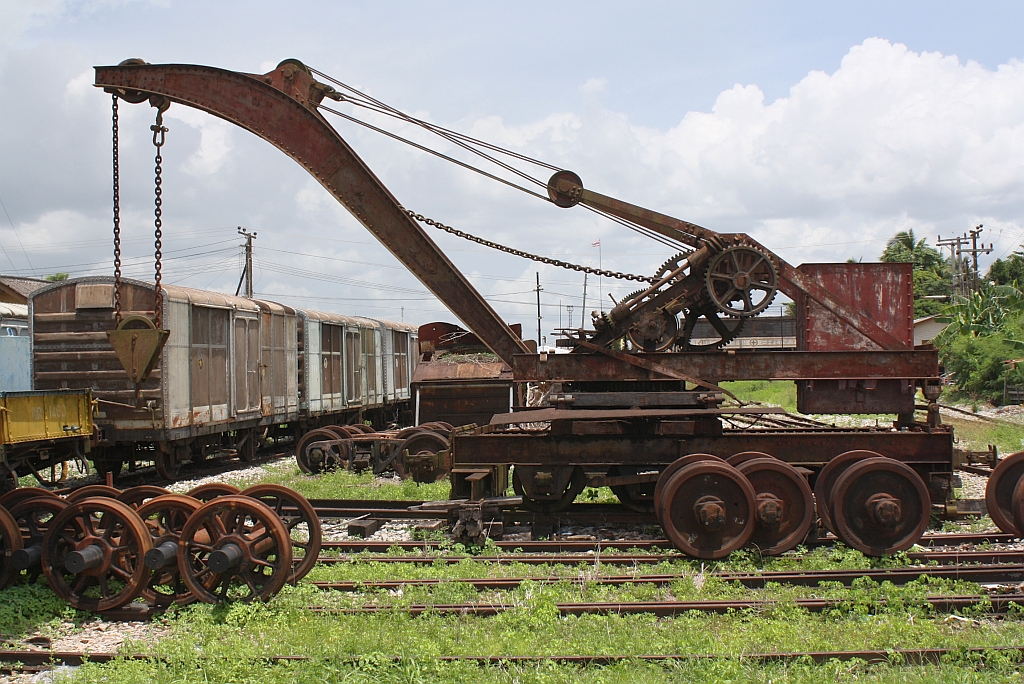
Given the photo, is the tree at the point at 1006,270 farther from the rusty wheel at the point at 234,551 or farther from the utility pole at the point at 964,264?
the rusty wheel at the point at 234,551

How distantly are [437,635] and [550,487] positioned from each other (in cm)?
363

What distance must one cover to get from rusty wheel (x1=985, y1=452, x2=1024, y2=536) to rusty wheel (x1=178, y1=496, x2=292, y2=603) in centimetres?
671

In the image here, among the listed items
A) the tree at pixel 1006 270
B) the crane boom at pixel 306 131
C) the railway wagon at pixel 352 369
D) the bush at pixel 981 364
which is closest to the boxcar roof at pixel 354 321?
the railway wagon at pixel 352 369

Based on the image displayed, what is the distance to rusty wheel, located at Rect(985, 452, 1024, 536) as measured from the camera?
793cm

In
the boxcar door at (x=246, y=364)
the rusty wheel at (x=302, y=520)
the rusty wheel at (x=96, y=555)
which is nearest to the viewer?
the rusty wheel at (x=96, y=555)

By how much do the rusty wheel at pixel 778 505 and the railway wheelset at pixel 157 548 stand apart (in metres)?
4.05

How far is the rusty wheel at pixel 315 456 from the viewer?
1469 centimetres

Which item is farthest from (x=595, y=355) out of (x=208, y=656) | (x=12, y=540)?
(x=12, y=540)

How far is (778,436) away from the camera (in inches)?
332

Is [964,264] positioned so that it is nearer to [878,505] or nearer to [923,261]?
[923,261]

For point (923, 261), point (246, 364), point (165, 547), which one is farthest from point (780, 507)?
point (923, 261)

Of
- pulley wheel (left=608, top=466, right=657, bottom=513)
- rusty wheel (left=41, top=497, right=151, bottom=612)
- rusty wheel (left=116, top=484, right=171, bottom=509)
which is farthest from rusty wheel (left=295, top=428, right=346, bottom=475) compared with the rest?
rusty wheel (left=41, top=497, right=151, bottom=612)

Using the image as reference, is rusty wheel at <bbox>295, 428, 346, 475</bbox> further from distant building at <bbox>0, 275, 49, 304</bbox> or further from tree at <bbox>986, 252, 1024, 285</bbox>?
tree at <bbox>986, 252, 1024, 285</bbox>

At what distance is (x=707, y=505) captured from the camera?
24.2ft
